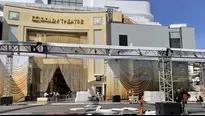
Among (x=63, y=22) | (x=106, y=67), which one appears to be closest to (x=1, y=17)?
(x=63, y=22)

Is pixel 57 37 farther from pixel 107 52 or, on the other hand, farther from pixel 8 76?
pixel 107 52

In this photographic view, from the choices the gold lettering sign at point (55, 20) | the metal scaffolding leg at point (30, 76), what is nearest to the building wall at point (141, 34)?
the gold lettering sign at point (55, 20)

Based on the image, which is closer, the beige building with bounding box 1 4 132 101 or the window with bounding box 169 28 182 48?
the beige building with bounding box 1 4 132 101

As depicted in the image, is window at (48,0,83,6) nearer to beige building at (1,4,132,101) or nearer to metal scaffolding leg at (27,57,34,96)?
beige building at (1,4,132,101)

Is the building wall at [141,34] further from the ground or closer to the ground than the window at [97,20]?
closer to the ground

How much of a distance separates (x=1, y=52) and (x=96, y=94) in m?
16.3

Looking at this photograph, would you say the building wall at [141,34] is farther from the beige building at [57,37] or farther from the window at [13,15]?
the window at [13,15]

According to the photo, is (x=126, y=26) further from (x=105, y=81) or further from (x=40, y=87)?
(x=40, y=87)

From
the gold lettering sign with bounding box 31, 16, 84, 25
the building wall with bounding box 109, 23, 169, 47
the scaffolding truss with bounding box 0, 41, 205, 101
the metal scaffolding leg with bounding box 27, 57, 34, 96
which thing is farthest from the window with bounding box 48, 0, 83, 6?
the scaffolding truss with bounding box 0, 41, 205, 101

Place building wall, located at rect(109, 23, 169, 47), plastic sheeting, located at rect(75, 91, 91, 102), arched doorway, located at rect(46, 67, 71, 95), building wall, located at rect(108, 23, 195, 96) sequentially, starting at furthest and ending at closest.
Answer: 1. building wall, located at rect(109, 23, 169, 47)
2. arched doorway, located at rect(46, 67, 71, 95)
3. building wall, located at rect(108, 23, 195, 96)
4. plastic sheeting, located at rect(75, 91, 91, 102)

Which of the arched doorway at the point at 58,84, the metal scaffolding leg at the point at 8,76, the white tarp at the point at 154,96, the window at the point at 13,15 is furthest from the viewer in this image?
the arched doorway at the point at 58,84

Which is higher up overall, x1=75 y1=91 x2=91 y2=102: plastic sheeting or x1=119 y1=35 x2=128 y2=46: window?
x1=119 y1=35 x2=128 y2=46: window

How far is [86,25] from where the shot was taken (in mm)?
39625

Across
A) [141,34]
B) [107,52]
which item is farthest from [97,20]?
[107,52]
